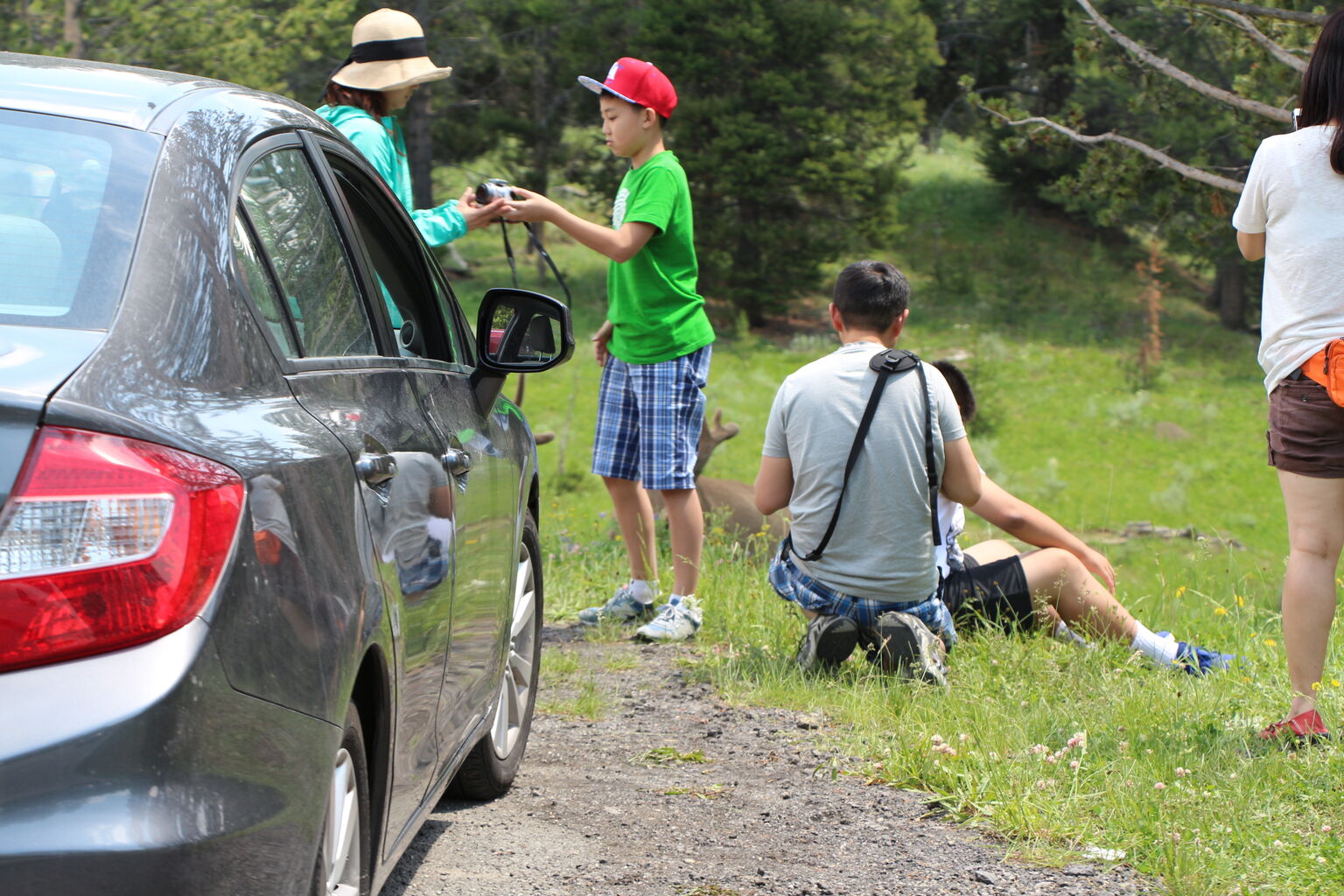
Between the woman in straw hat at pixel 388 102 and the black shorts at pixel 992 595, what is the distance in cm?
Result: 217

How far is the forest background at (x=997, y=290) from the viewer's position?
12.0 feet

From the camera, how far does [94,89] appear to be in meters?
2.15

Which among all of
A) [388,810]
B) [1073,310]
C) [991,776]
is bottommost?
[1073,310]

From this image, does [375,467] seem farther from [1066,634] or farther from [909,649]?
[1066,634]

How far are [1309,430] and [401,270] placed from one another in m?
2.41

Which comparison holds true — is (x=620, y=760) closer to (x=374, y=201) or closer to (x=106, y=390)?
(x=374, y=201)

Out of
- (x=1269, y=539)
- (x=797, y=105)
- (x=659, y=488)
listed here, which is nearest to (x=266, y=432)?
(x=659, y=488)

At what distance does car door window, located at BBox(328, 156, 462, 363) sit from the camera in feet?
9.95

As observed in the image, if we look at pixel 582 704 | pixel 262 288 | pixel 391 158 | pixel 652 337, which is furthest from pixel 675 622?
pixel 262 288

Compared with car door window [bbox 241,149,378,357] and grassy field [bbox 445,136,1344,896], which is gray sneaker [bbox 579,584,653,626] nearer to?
grassy field [bbox 445,136,1344,896]

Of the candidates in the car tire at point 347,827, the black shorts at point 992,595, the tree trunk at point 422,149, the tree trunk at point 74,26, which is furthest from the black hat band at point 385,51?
the tree trunk at point 422,149

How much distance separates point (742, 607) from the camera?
5.82 m

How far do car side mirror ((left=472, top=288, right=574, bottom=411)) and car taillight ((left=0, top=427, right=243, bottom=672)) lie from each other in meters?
1.67

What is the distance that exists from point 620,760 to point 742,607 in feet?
5.80
